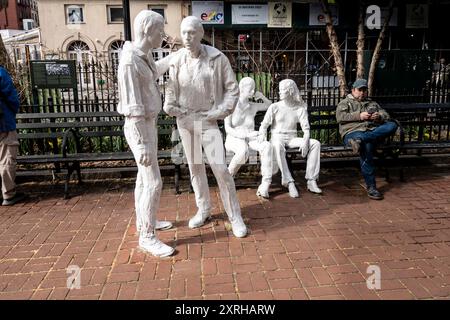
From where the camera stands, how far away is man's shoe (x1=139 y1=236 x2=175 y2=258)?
A: 371cm

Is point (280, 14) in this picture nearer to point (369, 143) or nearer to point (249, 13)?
point (249, 13)

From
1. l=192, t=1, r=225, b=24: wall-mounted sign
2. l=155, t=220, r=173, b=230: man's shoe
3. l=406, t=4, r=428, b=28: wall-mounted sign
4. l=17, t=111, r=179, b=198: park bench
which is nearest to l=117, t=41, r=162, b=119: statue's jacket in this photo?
l=155, t=220, r=173, b=230: man's shoe

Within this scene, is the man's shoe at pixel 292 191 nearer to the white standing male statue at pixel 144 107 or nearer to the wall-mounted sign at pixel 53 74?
the white standing male statue at pixel 144 107

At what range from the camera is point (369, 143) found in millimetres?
5418

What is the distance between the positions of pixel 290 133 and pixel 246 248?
2.18 meters

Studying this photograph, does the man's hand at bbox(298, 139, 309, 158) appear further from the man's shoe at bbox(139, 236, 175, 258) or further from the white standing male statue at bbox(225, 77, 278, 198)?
the man's shoe at bbox(139, 236, 175, 258)

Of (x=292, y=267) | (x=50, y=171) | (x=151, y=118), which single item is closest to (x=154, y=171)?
(x=151, y=118)

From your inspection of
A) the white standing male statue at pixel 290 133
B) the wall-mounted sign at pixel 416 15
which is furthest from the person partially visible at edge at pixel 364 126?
the wall-mounted sign at pixel 416 15

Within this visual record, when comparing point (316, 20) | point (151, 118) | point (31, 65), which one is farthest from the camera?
point (316, 20)

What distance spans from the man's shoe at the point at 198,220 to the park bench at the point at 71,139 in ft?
4.08

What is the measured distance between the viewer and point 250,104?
210 inches

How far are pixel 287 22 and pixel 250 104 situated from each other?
13725 mm

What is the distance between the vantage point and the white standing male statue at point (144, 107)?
11.2 feet
